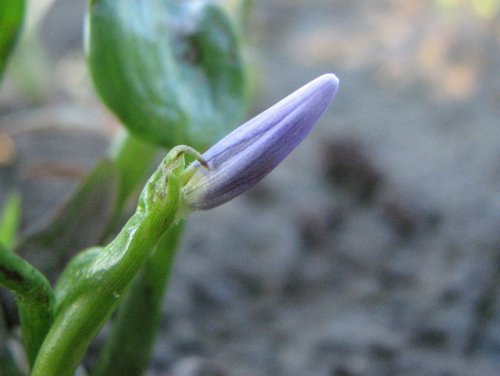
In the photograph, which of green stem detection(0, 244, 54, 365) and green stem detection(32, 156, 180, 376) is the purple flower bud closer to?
green stem detection(32, 156, 180, 376)

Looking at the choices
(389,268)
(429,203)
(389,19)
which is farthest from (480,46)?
(389,268)

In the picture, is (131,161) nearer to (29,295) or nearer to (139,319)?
(139,319)

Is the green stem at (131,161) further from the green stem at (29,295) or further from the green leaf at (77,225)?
the green stem at (29,295)

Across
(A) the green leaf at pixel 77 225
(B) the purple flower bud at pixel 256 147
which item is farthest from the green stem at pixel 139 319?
(B) the purple flower bud at pixel 256 147

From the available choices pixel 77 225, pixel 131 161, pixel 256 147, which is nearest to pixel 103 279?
pixel 256 147

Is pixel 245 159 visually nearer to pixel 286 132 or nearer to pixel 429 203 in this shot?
pixel 286 132
